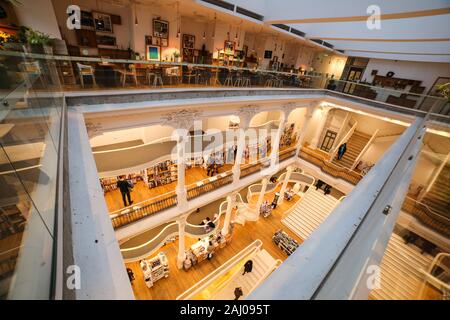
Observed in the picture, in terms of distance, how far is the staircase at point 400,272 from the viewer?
965 millimetres

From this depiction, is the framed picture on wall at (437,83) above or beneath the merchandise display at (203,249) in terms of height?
above

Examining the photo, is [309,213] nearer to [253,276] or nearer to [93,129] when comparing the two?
[253,276]

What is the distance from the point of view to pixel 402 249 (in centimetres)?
149

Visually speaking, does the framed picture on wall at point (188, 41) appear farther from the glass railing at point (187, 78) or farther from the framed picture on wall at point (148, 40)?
the glass railing at point (187, 78)

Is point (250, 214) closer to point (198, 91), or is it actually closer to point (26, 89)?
point (198, 91)

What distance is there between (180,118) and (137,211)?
3685mm

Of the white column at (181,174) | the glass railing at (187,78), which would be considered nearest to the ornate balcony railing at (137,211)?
the white column at (181,174)

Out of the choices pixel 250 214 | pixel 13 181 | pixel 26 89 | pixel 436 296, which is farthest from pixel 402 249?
pixel 250 214

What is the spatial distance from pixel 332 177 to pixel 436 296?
1246 cm

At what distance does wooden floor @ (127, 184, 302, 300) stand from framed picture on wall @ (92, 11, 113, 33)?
1030 centimetres

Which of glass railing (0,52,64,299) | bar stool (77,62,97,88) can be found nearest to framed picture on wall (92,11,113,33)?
bar stool (77,62,97,88)

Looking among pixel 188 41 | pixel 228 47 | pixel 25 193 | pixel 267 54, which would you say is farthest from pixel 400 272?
pixel 267 54

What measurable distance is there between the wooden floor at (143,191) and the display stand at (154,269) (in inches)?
105

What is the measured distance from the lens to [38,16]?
19.4 ft
